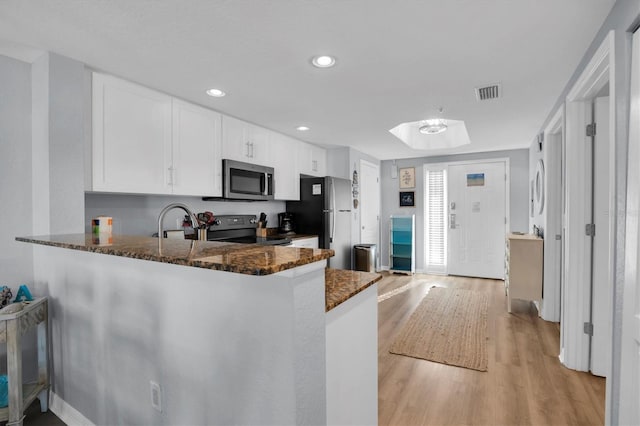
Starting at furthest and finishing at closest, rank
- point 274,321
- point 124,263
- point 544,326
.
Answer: point 544,326 < point 124,263 < point 274,321

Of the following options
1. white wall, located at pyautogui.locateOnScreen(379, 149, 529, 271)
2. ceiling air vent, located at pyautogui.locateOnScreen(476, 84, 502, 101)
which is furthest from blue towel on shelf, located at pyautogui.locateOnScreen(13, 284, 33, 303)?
white wall, located at pyautogui.locateOnScreen(379, 149, 529, 271)

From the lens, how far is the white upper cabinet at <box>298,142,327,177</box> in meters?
4.53

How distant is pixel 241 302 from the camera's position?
1.08m

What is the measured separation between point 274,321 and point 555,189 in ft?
Result: 11.6

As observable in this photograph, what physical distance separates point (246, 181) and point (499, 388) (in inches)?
112

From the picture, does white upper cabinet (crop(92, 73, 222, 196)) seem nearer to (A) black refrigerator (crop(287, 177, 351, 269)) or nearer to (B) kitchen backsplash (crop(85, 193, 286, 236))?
(B) kitchen backsplash (crop(85, 193, 286, 236))

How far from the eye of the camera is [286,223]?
14.6ft

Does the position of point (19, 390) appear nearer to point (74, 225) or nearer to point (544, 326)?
point (74, 225)

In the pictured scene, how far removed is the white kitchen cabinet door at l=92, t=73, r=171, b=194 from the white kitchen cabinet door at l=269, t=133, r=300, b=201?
57.9 inches

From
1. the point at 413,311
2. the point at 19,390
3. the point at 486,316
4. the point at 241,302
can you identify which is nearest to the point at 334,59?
the point at 241,302

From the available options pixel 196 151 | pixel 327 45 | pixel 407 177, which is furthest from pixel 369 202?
pixel 327 45

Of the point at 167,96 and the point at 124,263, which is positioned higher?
the point at 167,96

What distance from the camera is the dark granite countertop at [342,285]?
1211 millimetres

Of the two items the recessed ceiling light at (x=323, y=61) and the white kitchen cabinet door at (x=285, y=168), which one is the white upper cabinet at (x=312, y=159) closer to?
the white kitchen cabinet door at (x=285, y=168)
